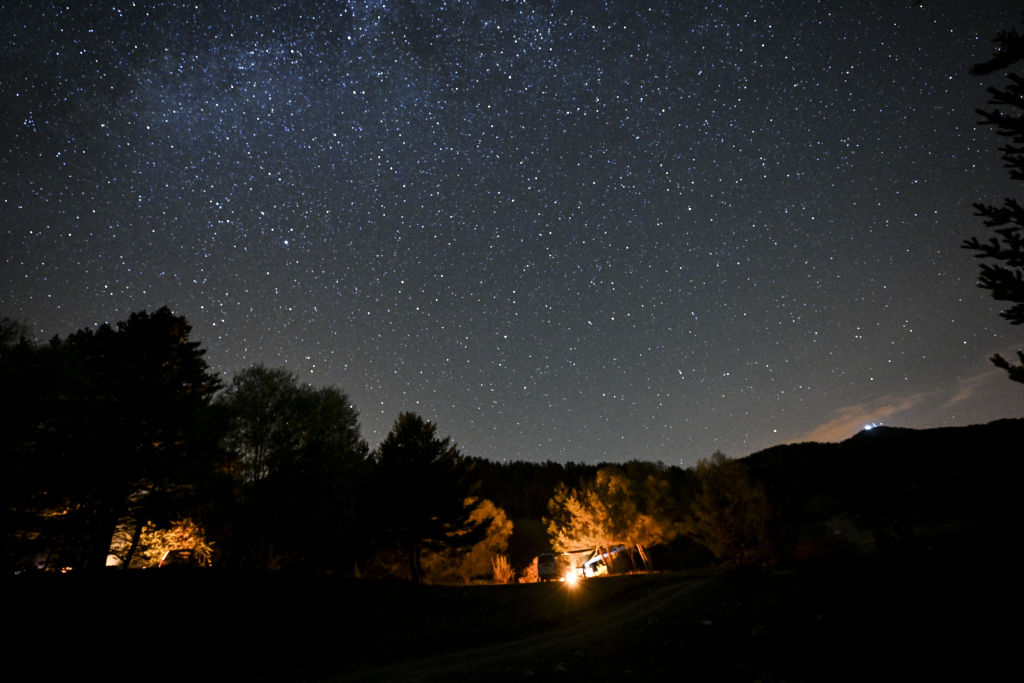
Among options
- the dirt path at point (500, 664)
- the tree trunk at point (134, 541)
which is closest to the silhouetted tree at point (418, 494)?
the tree trunk at point (134, 541)

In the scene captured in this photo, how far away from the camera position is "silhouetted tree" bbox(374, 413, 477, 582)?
3269 cm

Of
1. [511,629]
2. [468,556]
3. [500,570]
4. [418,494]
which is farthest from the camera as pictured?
[500,570]

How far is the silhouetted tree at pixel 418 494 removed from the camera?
32.7m

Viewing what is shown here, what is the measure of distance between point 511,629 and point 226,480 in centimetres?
1976

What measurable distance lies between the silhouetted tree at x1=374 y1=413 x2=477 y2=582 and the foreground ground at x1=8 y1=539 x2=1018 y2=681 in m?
8.37

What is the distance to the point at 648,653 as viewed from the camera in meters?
10.0

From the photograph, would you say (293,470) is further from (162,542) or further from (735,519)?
(735,519)

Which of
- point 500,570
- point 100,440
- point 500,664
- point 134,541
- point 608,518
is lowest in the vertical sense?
point 500,570

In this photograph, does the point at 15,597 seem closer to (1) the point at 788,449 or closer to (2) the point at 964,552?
(2) the point at 964,552

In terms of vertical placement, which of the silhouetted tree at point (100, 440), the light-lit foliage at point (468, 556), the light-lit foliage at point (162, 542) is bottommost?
the light-lit foliage at point (468, 556)

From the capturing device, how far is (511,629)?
1842 centimetres

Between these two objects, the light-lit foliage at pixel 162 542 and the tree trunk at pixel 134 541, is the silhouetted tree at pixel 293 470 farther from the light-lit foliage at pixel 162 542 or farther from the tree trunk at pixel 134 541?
the tree trunk at pixel 134 541

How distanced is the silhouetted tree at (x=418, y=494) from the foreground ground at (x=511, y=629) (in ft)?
27.5

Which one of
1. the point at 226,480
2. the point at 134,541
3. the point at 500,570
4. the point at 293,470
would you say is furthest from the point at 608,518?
the point at 134,541
